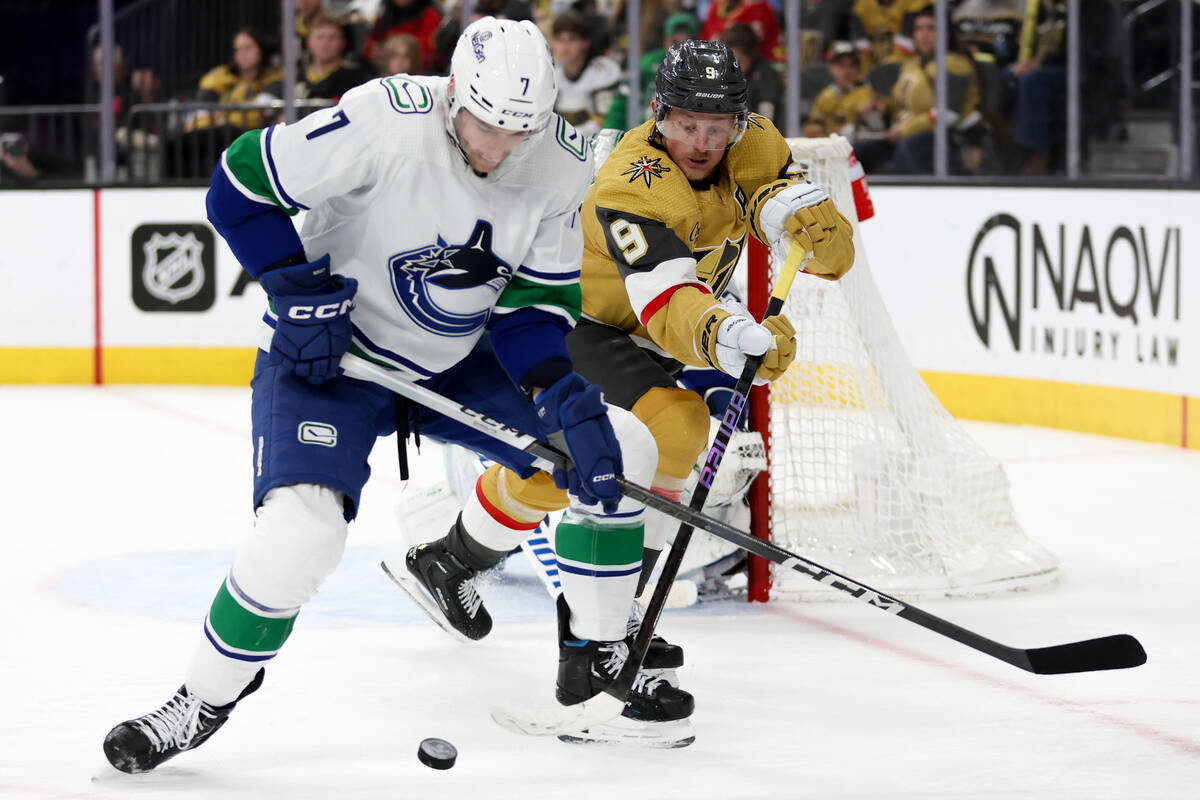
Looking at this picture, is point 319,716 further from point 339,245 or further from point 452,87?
point 452,87

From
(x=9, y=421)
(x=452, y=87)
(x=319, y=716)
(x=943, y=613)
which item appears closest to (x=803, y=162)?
(x=943, y=613)

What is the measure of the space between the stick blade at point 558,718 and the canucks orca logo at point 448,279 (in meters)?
0.62

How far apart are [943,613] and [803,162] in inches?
41.8

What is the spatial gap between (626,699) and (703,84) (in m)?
1.06

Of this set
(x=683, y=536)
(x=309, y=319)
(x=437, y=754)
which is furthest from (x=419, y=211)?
(x=437, y=754)

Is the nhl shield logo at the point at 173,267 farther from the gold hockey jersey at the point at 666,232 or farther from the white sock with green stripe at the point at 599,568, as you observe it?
the white sock with green stripe at the point at 599,568

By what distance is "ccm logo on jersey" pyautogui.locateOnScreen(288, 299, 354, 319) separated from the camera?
8.35ft

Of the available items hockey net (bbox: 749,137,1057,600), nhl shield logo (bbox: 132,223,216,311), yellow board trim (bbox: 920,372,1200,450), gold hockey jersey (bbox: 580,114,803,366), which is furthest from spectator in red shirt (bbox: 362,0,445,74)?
gold hockey jersey (bbox: 580,114,803,366)

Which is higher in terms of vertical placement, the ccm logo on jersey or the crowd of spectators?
the crowd of spectators

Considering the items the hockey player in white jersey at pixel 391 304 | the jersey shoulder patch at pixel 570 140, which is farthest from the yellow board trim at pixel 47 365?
the jersey shoulder patch at pixel 570 140

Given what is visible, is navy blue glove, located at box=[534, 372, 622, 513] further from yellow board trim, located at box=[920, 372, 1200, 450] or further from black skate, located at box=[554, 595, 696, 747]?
yellow board trim, located at box=[920, 372, 1200, 450]

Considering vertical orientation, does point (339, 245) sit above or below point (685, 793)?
above

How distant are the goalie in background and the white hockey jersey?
0.26m

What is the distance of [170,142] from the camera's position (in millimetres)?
7613
